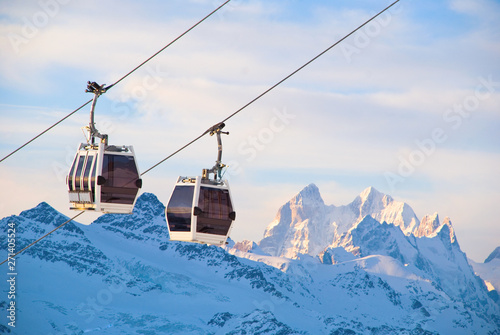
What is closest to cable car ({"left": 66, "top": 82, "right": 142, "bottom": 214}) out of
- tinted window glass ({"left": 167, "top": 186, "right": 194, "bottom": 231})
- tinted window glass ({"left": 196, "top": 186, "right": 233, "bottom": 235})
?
tinted window glass ({"left": 167, "top": 186, "right": 194, "bottom": 231})

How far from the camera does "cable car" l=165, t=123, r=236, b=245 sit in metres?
24.3

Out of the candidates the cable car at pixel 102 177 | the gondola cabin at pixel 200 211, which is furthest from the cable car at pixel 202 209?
the cable car at pixel 102 177

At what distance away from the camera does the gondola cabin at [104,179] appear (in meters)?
24.8

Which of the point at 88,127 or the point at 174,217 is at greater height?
the point at 88,127

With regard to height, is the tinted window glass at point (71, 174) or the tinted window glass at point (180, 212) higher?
the tinted window glass at point (71, 174)

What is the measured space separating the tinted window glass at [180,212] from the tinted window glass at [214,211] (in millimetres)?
279

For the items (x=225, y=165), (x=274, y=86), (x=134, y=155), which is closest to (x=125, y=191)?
(x=134, y=155)

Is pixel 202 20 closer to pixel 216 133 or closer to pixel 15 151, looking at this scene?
pixel 216 133

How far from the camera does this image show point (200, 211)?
80.0 ft

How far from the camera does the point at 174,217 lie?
24.5 m

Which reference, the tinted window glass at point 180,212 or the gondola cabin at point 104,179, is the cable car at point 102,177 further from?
the tinted window glass at point 180,212

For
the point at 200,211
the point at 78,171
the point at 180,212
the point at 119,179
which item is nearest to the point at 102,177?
the point at 119,179

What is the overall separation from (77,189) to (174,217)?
2790 mm

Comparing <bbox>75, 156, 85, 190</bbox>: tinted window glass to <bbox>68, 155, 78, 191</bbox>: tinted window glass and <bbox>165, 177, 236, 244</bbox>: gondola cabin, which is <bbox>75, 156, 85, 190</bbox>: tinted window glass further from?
<bbox>165, 177, 236, 244</bbox>: gondola cabin
